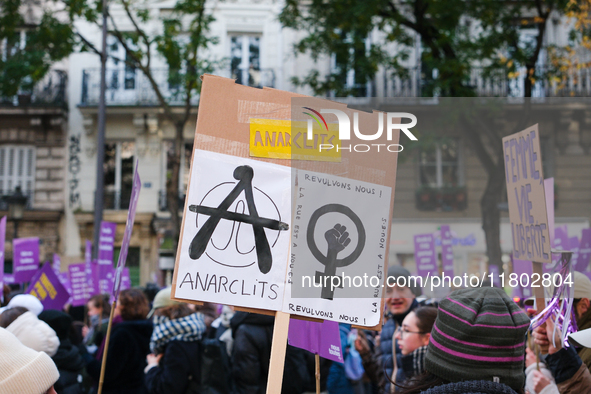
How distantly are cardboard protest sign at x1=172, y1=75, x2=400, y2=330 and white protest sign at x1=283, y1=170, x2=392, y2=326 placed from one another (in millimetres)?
15

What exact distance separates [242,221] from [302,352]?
Answer: 221 cm

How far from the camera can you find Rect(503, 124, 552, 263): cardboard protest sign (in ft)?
10.4

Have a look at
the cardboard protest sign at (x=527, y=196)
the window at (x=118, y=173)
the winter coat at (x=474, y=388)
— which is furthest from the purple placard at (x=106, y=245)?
the window at (x=118, y=173)

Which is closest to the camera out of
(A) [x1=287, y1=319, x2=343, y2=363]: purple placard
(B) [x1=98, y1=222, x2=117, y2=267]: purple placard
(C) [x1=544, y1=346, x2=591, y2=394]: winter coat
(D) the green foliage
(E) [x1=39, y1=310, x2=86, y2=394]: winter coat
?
(C) [x1=544, y1=346, x2=591, y2=394]: winter coat

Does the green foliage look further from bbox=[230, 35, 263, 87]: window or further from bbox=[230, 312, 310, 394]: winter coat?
bbox=[230, 312, 310, 394]: winter coat

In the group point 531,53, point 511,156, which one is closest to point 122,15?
point 531,53

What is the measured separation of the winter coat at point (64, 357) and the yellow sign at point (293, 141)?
226 centimetres

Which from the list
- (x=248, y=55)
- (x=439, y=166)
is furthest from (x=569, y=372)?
(x=248, y=55)

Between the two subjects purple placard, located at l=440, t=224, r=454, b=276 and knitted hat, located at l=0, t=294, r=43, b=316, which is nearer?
knitted hat, located at l=0, t=294, r=43, b=316

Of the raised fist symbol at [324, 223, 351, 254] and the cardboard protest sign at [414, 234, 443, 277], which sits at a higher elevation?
the raised fist symbol at [324, 223, 351, 254]

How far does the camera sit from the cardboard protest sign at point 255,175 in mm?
2559

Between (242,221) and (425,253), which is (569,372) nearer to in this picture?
(242,221)

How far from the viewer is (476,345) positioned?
1.85 meters

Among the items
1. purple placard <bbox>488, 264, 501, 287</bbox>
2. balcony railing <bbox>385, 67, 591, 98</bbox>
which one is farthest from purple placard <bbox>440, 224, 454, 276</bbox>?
balcony railing <bbox>385, 67, 591, 98</bbox>
